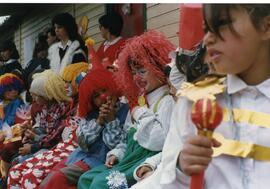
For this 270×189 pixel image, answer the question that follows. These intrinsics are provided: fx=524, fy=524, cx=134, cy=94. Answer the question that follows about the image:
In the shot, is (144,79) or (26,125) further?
(26,125)

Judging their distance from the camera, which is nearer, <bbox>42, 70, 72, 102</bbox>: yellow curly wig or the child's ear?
the child's ear

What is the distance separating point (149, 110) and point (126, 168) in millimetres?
350

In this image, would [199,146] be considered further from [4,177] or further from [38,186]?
[4,177]

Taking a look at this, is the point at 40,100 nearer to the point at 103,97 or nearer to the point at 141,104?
the point at 103,97

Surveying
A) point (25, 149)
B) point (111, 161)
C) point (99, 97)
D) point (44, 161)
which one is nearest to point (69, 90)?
point (25, 149)

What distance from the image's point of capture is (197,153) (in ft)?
4.46

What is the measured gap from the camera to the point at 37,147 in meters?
4.36

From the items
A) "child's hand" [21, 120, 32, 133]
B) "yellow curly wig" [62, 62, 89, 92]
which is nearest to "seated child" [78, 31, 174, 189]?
"yellow curly wig" [62, 62, 89, 92]

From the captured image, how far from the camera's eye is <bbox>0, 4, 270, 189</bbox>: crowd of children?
144 cm

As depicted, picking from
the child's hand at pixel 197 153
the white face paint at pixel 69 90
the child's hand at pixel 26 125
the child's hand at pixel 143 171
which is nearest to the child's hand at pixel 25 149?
the child's hand at pixel 26 125

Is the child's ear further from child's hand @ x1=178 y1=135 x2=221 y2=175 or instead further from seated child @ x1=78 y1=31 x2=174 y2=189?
seated child @ x1=78 y1=31 x2=174 y2=189

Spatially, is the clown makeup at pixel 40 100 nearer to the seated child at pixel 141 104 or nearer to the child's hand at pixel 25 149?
the child's hand at pixel 25 149

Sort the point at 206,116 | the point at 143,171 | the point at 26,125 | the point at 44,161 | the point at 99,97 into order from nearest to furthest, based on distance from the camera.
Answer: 1. the point at 206,116
2. the point at 143,171
3. the point at 99,97
4. the point at 44,161
5. the point at 26,125

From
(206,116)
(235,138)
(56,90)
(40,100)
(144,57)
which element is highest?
(206,116)
